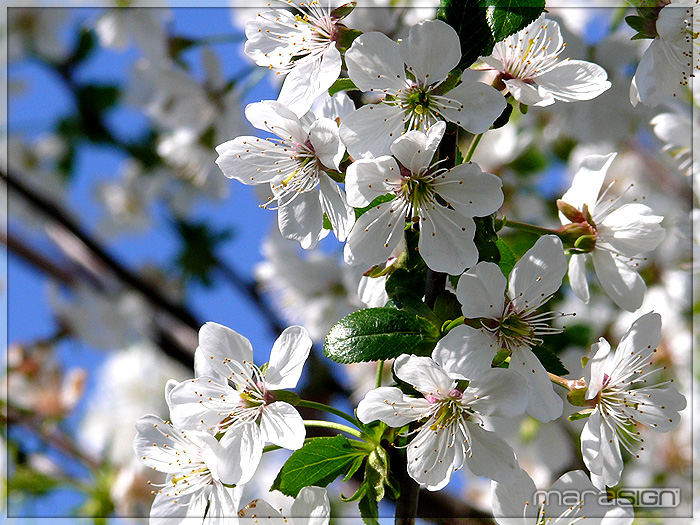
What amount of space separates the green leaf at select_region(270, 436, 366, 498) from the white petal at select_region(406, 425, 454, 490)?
0.23 feet

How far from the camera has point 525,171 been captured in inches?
91.0

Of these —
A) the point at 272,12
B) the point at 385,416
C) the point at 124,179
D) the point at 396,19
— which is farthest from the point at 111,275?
the point at 385,416

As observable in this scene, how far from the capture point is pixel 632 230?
2.86 feet

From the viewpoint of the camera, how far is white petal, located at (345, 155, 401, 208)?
2.39ft

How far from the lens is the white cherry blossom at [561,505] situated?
811 mm

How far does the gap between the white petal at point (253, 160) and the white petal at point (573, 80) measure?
30cm

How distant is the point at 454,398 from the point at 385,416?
0.07 m

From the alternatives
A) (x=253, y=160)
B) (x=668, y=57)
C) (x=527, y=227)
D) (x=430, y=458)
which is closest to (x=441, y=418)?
(x=430, y=458)

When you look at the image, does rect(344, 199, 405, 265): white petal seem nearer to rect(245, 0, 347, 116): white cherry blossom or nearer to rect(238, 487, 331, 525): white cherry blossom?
rect(245, 0, 347, 116): white cherry blossom

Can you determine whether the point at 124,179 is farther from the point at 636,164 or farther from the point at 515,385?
the point at 515,385

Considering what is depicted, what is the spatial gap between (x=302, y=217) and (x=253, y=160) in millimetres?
86

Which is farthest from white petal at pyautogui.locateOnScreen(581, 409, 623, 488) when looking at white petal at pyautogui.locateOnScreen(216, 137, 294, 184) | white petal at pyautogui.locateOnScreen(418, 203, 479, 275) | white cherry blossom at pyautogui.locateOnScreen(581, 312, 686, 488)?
white petal at pyautogui.locateOnScreen(216, 137, 294, 184)

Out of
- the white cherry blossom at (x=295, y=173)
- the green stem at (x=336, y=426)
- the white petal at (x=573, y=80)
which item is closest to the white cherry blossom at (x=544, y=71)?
the white petal at (x=573, y=80)

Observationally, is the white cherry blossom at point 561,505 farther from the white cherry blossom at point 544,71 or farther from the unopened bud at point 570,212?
the white cherry blossom at point 544,71
